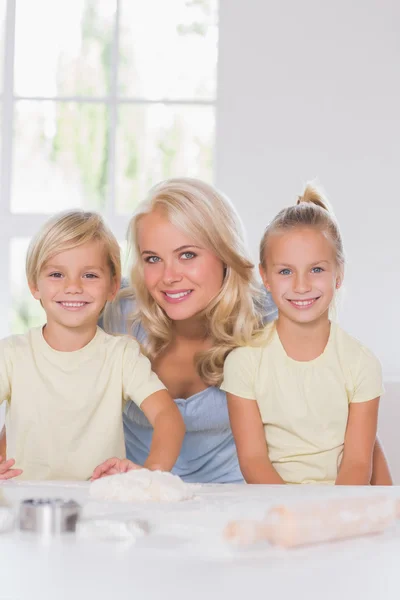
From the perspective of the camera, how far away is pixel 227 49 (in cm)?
345

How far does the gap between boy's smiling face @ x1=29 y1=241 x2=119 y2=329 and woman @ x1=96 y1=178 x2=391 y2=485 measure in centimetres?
15

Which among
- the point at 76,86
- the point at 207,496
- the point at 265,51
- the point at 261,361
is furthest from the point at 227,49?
the point at 207,496

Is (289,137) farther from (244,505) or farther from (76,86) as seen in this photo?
(244,505)

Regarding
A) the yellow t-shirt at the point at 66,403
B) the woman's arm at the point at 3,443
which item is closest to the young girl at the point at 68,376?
the yellow t-shirt at the point at 66,403

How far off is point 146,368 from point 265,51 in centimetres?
216

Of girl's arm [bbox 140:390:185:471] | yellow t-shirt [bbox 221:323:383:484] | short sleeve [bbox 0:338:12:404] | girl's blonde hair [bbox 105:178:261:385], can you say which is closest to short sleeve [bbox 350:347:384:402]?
yellow t-shirt [bbox 221:323:383:484]

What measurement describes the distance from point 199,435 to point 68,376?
0.39 meters

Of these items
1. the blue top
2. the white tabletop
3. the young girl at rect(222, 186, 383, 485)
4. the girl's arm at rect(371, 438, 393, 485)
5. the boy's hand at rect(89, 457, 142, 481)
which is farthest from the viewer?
the blue top

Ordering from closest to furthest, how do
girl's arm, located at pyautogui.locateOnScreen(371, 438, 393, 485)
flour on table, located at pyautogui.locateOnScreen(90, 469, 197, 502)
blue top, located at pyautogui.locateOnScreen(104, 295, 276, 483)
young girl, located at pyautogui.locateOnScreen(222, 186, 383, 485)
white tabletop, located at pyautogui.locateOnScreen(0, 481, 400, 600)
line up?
white tabletop, located at pyautogui.locateOnScreen(0, 481, 400, 600) < flour on table, located at pyautogui.locateOnScreen(90, 469, 197, 502) < young girl, located at pyautogui.locateOnScreen(222, 186, 383, 485) < girl's arm, located at pyautogui.locateOnScreen(371, 438, 393, 485) < blue top, located at pyautogui.locateOnScreen(104, 295, 276, 483)

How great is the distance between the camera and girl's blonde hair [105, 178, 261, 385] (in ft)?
5.69

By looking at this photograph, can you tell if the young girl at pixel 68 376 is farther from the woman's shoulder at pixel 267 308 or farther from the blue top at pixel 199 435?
the woman's shoulder at pixel 267 308

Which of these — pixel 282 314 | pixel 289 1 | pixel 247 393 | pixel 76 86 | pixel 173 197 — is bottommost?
pixel 247 393

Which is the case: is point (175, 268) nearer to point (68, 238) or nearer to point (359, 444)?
point (68, 238)

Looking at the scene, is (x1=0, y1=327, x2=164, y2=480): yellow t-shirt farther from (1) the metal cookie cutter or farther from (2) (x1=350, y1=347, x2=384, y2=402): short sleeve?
(1) the metal cookie cutter
